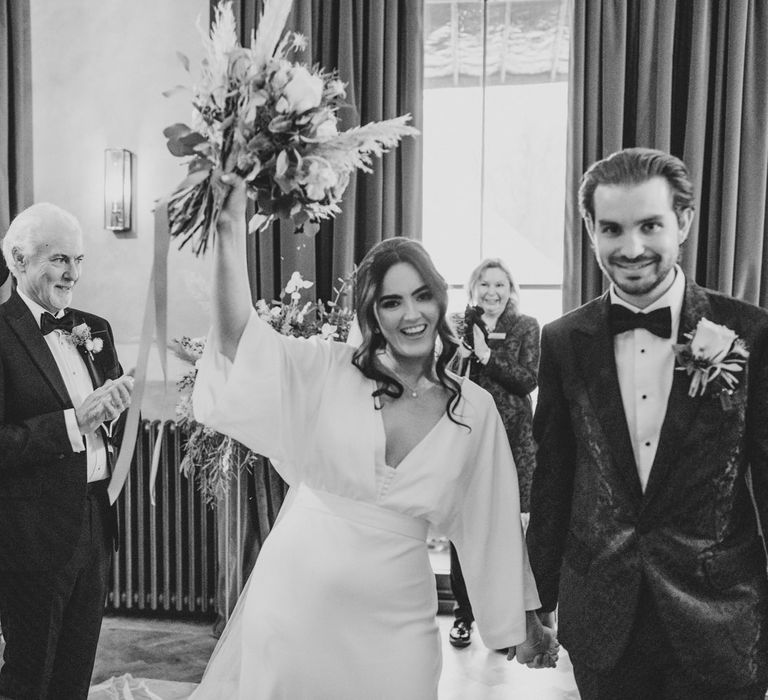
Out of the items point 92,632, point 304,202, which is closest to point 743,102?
point 304,202

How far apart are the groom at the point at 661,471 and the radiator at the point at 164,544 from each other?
2667mm

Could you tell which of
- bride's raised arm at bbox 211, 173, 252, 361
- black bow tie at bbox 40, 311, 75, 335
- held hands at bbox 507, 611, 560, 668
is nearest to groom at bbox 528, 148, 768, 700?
held hands at bbox 507, 611, 560, 668

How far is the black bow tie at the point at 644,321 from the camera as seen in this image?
1.70m

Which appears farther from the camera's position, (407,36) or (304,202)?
(407,36)

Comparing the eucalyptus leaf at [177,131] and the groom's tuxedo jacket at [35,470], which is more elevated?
the eucalyptus leaf at [177,131]

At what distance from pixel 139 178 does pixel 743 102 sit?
3.19 meters

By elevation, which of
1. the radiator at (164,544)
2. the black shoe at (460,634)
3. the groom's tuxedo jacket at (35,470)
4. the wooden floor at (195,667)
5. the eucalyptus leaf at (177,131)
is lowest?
the wooden floor at (195,667)

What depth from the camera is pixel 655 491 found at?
64.5 inches

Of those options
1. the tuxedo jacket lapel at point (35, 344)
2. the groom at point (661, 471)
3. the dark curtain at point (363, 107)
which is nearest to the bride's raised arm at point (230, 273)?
the groom at point (661, 471)

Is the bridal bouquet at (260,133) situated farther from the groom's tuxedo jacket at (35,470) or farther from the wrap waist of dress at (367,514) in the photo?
the groom's tuxedo jacket at (35,470)

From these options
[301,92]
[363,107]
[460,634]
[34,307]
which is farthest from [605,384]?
[363,107]

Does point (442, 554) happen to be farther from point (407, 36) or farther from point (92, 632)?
point (407, 36)

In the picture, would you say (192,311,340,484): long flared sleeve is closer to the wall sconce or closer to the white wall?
the white wall

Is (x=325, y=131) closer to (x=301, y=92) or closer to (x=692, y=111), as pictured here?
(x=301, y=92)
